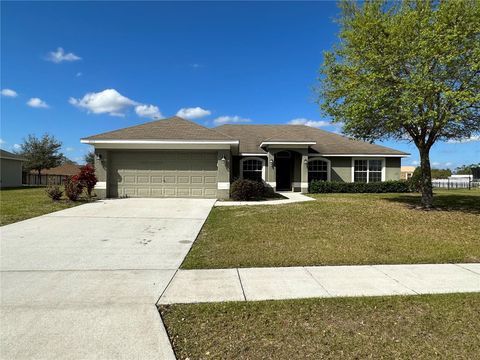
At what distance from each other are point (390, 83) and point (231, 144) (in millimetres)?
8112

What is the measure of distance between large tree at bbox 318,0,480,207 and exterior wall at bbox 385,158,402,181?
416 inches

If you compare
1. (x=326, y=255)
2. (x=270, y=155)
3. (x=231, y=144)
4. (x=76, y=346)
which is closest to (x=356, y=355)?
(x=76, y=346)

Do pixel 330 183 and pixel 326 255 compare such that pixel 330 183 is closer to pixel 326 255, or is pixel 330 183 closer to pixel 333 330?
pixel 326 255

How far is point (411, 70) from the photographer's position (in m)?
12.8

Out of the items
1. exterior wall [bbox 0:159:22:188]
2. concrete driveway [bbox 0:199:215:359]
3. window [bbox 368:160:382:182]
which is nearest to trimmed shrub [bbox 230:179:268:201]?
concrete driveway [bbox 0:199:215:359]

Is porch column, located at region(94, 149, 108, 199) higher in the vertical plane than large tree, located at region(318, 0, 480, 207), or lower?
lower

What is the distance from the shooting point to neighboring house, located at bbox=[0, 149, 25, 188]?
104 feet

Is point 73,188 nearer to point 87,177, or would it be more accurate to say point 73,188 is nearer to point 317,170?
point 87,177

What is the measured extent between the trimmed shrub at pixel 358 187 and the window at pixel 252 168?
12.0 feet

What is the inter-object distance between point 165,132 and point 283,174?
9529 millimetres

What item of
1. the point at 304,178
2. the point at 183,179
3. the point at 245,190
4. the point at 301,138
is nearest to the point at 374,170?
the point at 304,178

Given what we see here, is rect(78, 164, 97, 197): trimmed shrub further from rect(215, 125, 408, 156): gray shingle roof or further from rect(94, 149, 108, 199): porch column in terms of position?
rect(215, 125, 408, 156): gray shingle roof

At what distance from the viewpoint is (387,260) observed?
720 centimetres

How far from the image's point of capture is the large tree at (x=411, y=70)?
11.9 m
